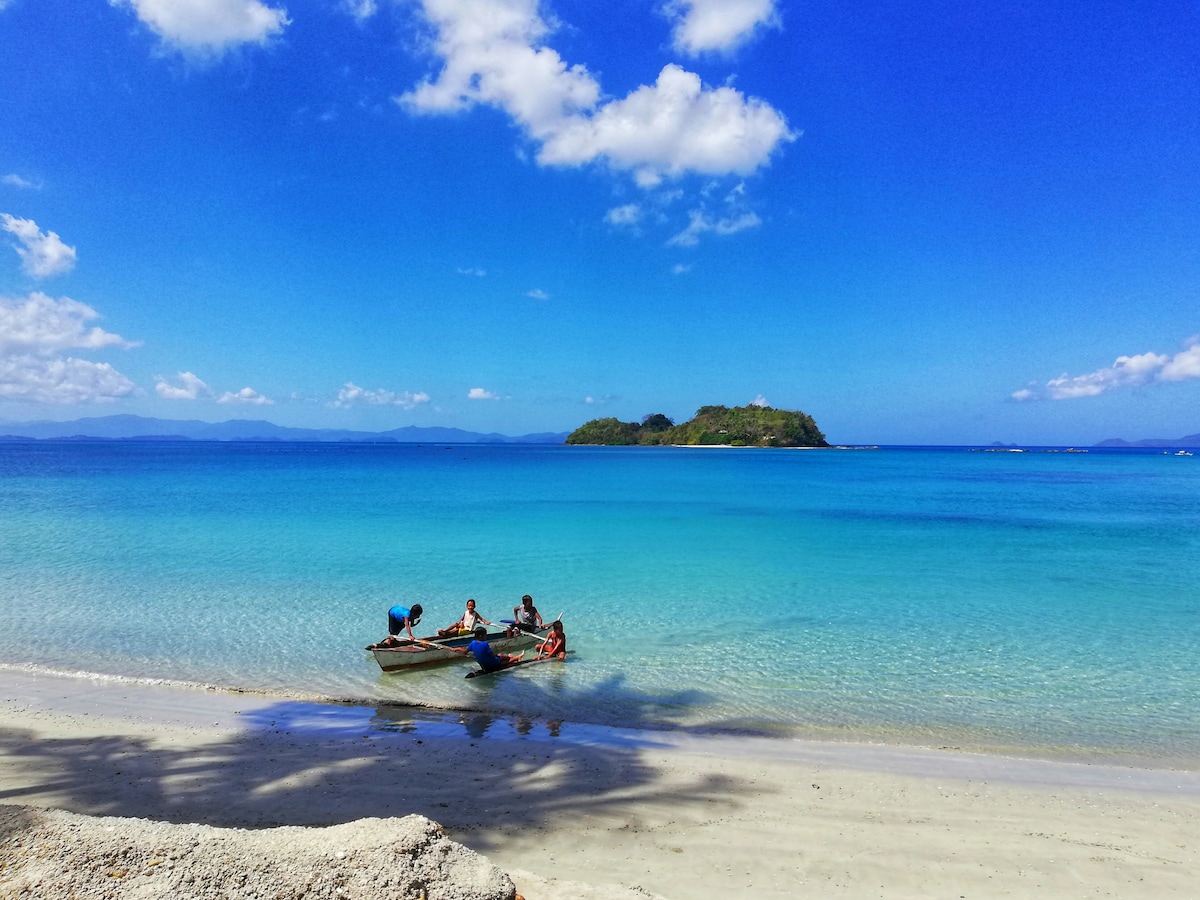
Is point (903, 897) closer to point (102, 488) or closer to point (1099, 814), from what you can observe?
point (1099, 814)

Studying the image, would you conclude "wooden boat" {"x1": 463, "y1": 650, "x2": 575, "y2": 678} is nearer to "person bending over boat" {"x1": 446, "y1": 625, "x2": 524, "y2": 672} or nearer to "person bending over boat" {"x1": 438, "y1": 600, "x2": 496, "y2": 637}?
"person bending over boat" {"x1": 446, "y1": 625, "x2": 524, "y2": 672}

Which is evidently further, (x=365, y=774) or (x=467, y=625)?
(x=467, y=625)

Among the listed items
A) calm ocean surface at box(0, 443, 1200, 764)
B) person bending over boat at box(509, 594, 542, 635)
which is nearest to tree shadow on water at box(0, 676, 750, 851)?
calm ocean surface at box(0, 443, 1200, 764)

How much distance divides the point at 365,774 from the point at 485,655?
4.23 metres

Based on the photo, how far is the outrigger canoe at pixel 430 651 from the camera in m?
12.6

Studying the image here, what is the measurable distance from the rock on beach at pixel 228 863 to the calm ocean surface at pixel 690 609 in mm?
7022

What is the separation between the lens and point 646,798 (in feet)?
25.5

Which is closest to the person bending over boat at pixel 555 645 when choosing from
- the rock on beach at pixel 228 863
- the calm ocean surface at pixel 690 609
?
the calm ocean surface at pixel 690 609

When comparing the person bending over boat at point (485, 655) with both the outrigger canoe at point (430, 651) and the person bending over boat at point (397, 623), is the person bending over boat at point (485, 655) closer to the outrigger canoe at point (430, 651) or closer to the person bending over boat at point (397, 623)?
the outrigger canoe at point (430, 651)

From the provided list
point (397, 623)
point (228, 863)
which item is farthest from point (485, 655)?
point (228, 863)

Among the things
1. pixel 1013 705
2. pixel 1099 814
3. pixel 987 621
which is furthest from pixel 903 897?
pixel 987 621

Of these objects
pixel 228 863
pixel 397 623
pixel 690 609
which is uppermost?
pixel 228 863

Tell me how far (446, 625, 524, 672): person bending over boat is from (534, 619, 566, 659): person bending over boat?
52 centimetres

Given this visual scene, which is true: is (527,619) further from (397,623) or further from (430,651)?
(397,623)
